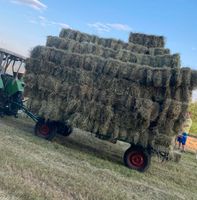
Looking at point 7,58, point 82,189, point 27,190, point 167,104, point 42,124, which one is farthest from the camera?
point 7,58

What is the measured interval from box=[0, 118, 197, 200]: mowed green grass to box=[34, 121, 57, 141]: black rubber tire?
0.93 ft

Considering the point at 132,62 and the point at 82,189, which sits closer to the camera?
the point at 82,189

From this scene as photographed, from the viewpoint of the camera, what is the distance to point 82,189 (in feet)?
24.9

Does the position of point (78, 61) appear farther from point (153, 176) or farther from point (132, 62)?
point (153, 176)

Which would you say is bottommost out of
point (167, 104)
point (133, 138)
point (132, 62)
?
point (133, 138)

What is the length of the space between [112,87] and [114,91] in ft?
0.46

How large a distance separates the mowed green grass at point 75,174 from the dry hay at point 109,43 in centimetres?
361

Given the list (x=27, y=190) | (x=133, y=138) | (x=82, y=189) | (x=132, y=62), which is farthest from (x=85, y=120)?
(x=27, y=190)

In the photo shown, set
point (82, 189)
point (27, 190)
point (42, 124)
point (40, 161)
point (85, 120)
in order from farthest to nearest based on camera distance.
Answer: point (42, 124)
point (85, 120)
point (40, 161)
point (82, 189)
point (27, 190)

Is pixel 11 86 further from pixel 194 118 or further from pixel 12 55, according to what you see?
pixel 194 118

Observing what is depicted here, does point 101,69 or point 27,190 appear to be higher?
point 101,69

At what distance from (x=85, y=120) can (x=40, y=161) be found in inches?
111

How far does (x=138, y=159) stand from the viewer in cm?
1148

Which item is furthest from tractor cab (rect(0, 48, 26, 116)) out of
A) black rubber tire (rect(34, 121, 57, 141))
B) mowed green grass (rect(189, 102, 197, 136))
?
mowed green grass (rect(189, 102, 197, 136))
